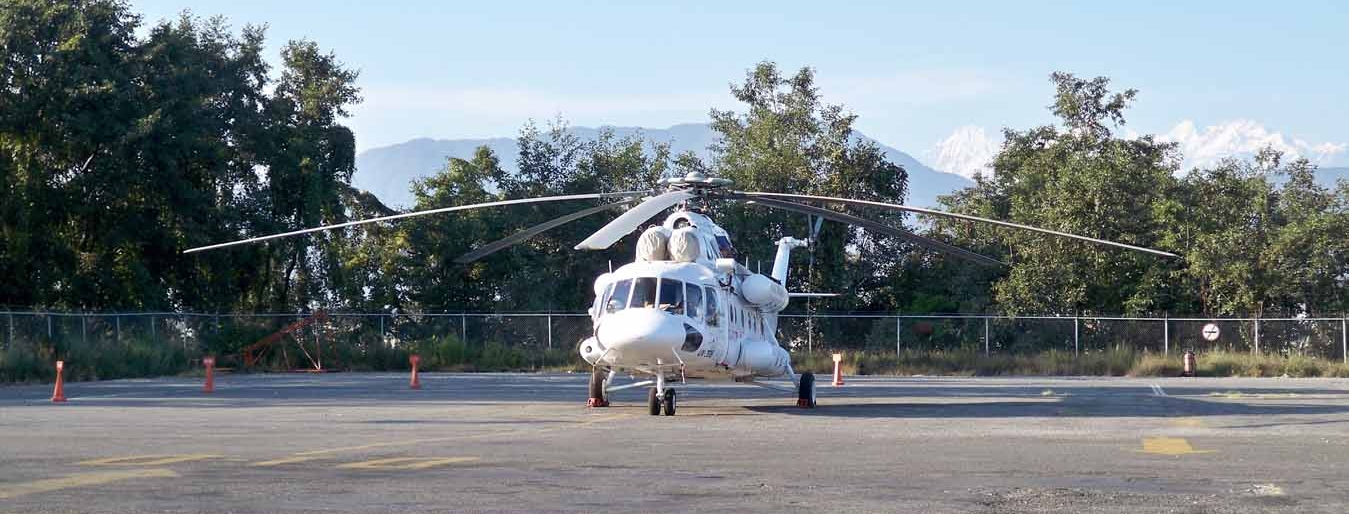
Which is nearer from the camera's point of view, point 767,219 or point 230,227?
point 230,227

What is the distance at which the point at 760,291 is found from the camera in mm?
22750

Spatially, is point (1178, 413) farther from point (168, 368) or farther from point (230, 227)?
point (230, 227)

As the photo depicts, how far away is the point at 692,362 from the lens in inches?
789

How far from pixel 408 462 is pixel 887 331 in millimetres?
36030

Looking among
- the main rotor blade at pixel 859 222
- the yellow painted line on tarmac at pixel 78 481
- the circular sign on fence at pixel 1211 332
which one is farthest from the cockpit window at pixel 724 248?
the circular sign on fence at pixel 1211 332

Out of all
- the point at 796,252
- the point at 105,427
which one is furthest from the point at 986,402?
the point at 796,252

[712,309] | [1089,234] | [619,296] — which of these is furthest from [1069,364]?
[619,296]

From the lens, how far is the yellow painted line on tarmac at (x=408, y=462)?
40.6 feet

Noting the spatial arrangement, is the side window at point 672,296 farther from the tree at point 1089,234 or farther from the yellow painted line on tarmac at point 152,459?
the tree at point 1089,234

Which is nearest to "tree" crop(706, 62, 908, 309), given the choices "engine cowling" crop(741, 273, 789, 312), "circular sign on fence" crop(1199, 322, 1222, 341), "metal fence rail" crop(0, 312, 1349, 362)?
"metal fence rail" crop(0, 312, 1349, 362)

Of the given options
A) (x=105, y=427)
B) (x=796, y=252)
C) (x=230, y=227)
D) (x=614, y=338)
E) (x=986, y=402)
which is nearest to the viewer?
(x=105, y=427)

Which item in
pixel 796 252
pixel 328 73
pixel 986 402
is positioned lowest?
pixel 986 402

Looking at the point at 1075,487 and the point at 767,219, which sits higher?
the point at 767,219

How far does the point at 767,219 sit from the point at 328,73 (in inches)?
685
